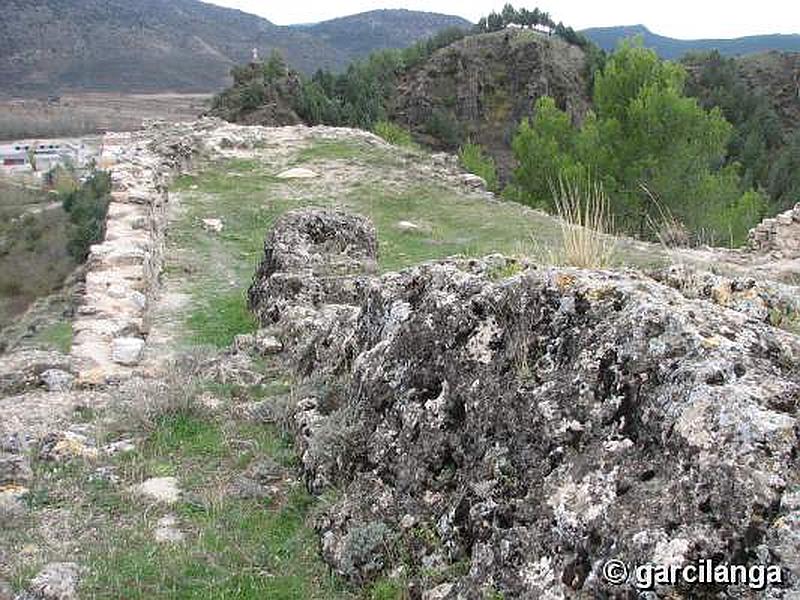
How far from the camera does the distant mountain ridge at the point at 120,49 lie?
365 ft

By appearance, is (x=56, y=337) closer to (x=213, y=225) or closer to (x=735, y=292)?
(x=213, y=225)

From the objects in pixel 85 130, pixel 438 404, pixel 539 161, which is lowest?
pixel 85 130

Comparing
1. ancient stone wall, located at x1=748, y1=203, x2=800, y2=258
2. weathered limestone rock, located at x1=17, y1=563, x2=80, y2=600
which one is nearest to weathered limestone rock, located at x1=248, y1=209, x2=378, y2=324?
weathered limestone rock, located at x1=17, y1=563, x2=80, y2=600

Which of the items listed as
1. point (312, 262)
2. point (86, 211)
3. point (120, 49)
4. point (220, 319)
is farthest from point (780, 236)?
point (120, 49)

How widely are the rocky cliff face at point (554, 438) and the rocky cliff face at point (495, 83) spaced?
50.8 m

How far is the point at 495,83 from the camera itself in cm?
6050

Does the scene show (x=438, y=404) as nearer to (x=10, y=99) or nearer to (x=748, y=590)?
(x=748, y=590)

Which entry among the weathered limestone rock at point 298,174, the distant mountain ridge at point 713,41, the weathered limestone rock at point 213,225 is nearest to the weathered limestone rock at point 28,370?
the weathered limestone rock at point 213,225

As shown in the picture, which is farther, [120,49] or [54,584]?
[120,49]

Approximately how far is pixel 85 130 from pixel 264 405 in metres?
97.7

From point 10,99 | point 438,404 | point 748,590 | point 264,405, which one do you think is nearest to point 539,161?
point 264,405

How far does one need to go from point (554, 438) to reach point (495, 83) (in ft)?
198

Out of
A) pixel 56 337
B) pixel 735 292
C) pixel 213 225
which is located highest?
pixel 735 292

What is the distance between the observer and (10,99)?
10538 cm
